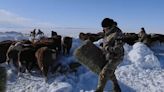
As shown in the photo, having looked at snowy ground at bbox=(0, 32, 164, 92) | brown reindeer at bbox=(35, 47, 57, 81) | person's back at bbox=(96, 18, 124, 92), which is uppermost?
person's back at bbox=(96, 18, 124, 92)

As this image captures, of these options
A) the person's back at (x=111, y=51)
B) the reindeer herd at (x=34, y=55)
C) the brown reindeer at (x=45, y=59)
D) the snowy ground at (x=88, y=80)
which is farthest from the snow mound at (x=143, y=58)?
the person's back at (x=111, y=51)

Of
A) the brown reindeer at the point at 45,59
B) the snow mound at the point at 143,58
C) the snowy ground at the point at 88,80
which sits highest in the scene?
the brown reindeer at the point at 45,59

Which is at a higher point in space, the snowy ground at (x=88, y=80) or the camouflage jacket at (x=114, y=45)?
the camouflage jacket at (x=114, y=45)

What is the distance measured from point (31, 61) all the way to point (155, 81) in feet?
13.7

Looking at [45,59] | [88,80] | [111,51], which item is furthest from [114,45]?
[45,59]

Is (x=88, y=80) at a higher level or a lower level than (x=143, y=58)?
lower

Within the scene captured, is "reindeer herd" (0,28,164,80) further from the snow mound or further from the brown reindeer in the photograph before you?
the snow mound

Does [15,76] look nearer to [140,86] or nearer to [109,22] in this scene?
[140,86]

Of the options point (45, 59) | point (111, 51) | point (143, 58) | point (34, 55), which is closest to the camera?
point (111, 51)

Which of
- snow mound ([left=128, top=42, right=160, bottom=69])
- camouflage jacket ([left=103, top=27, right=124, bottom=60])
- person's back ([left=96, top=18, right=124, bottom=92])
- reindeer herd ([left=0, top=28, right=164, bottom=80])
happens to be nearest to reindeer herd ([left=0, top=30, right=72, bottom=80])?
reindeer herd ([left=0, top=28, right=164, bottom=80])

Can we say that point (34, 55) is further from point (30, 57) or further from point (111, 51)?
point (111, 51)

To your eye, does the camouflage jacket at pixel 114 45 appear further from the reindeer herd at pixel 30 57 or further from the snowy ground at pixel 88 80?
the reindeer herd at pixel 30 57

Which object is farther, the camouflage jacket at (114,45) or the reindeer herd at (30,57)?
the reindeer herd at (30,57)

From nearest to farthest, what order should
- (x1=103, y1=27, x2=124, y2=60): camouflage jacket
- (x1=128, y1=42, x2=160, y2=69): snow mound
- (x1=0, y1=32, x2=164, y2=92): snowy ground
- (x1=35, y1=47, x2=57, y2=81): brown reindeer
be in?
1. (x1=103, y1=27, x2=124, y2=60): camouflage jacket
2. (x1=0, y1=32, x2=164, y2=92): snowy ground
3. (x1=35, y1=47, x2=57, y2=81): brown reindeer
4. (x1=128, y1=42, x2=160, y2=69): snow mound
